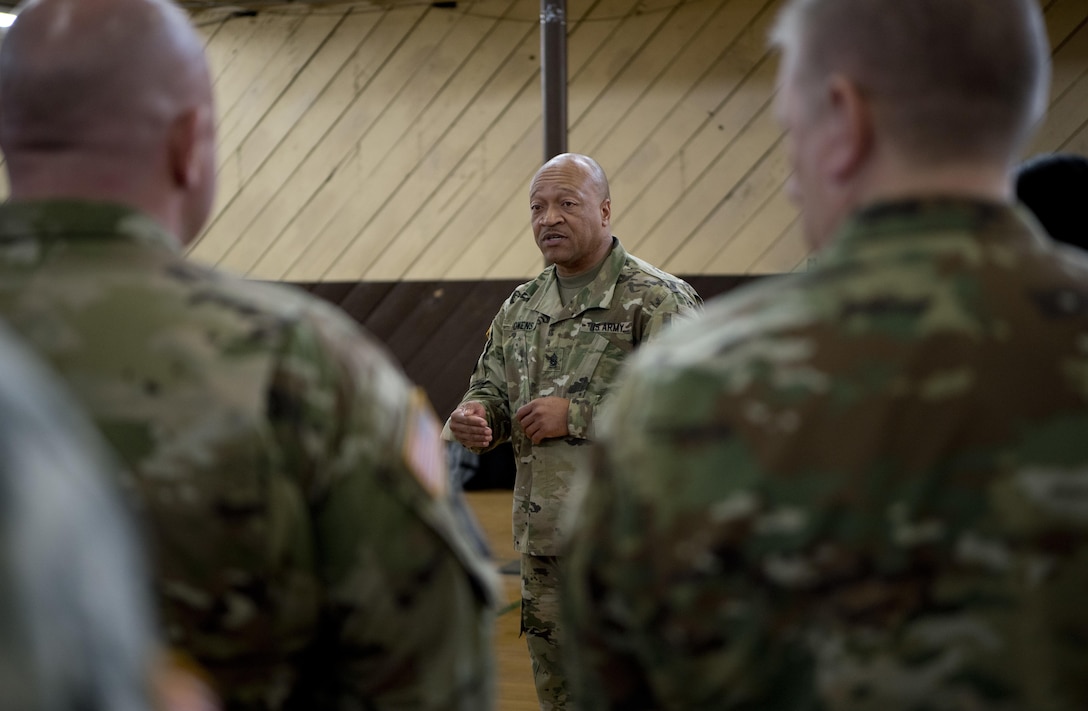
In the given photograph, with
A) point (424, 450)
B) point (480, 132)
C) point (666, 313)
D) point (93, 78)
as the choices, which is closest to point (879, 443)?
point (424, 450)

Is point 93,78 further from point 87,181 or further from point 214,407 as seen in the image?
point 214,407

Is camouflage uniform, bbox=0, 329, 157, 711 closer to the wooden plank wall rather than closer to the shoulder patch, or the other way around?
the shoulder patch

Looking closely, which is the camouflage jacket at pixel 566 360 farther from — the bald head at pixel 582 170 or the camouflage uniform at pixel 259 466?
the camouflage uniform at pixel 259 466

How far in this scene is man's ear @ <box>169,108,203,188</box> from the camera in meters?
1.19

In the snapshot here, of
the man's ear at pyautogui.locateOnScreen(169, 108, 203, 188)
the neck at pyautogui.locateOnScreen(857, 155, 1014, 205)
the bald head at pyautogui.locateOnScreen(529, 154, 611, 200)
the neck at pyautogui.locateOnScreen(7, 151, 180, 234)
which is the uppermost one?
the bald head at pyautogui.locateOnScreen(529, 154, 611, 200)

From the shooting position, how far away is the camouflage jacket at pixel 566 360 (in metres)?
3.18

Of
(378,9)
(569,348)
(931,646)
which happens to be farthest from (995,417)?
(378,9)

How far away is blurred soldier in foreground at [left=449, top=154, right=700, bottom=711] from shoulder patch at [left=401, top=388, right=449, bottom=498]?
74.4 inches

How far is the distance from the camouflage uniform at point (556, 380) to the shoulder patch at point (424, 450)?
1890mm

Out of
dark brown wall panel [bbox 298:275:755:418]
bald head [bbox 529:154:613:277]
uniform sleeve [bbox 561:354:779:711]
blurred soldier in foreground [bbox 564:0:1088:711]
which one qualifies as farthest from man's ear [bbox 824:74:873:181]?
dark brown wall panel [bbox 298:275:755:418]

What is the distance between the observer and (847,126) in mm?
1065

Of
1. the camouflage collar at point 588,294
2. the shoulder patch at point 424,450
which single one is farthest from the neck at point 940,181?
the camouflage collar at point 588,294

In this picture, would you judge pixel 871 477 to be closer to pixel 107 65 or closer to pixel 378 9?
pixel 107 65

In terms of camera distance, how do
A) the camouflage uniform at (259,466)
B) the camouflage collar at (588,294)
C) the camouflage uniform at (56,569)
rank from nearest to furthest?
the camouflage uniform at (56,569)
the camouflage uniform at (259,466)
the camouflage collar at (588,294)
